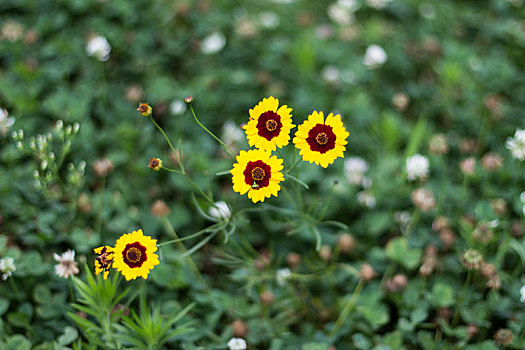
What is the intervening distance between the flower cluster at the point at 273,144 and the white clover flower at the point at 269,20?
153 cm

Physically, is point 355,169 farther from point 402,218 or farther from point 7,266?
point 7,266

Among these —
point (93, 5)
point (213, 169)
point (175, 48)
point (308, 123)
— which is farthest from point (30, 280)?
point (93, 5)

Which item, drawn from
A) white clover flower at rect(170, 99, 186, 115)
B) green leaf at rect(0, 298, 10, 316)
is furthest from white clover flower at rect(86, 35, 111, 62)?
→ green leaf at rect(0, 298, 10, 316)

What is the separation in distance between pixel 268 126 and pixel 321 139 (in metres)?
0.15

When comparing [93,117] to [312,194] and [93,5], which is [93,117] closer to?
[93,5]

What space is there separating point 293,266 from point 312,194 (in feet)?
1.18

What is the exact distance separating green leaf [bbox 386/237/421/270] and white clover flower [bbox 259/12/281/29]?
4.91 ft

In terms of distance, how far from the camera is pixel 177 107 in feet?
7.20

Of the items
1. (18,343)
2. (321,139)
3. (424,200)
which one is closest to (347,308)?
(424,200)

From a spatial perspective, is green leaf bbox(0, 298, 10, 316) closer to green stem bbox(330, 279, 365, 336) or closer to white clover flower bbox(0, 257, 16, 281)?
white clover flower bbox(0, 257, 16, 281)

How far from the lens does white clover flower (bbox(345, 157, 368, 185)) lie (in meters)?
2.05

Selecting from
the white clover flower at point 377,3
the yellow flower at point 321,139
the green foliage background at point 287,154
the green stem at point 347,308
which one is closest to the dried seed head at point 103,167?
the green foliage background at point 287,154

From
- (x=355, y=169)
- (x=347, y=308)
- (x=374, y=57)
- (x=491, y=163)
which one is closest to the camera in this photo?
(x=347, y=308)

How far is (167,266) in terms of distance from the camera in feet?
5.67
